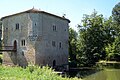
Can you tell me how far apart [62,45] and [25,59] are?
8.71m

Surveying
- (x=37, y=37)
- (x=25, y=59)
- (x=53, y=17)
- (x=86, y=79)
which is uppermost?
(x=53, y=17)

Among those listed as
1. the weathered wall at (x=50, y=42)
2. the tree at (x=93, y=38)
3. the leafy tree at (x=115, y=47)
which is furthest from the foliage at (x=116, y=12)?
the weathered wall at (x=50, y=42)

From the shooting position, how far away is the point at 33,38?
38156mm

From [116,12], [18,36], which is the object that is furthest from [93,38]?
[18,36]

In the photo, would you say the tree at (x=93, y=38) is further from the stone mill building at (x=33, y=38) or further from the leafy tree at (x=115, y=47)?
the stone mill building at (x=33, y=38)

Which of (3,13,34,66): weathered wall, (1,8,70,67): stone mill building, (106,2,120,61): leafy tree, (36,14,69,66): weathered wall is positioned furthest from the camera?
(106,2,120,61): leafy tree

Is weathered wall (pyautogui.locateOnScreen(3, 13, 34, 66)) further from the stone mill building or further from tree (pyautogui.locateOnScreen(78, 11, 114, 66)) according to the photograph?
tree (pyautogui.locateOnScreen(78, 11, 114, 66))

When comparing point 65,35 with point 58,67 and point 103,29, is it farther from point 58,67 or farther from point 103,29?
point 103,29

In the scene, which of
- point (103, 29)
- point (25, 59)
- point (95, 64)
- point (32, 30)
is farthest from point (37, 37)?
point (103, 29)

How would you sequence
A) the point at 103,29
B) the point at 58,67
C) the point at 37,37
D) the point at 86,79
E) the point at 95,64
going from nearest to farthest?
the point at 86,79, the point at 37,37, the point at 58,67, the point at 95,64, the point at 103,29

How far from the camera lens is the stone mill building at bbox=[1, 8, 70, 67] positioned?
3822cm

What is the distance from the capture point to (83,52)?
182 ft

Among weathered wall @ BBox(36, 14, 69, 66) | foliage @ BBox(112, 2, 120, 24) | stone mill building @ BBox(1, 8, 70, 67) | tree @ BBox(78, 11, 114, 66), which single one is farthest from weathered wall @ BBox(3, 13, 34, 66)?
foliage @ BBox(112, 2, 120, 24)

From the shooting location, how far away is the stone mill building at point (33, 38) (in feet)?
125
